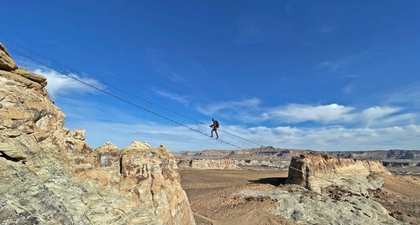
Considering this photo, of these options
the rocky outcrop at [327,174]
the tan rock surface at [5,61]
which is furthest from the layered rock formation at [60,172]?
the rocky outcrop at [327,174]

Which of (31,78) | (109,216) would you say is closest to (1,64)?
(31,78)

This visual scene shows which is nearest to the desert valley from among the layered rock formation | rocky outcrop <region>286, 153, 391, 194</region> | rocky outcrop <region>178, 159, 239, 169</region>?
the layered rock formation

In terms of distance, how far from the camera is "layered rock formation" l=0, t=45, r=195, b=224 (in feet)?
28.1

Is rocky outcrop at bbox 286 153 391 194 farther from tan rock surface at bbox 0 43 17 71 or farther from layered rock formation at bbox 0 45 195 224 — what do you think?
tan rock surface at bbox 0 43 17 71

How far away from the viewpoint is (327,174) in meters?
46.7

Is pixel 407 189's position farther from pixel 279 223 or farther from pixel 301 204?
pixel 279 223

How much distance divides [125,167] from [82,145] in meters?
3.02

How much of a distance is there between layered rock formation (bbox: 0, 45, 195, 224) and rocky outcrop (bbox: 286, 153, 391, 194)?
24815 mm

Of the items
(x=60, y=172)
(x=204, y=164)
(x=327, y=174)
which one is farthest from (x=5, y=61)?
(x=204, y=164)

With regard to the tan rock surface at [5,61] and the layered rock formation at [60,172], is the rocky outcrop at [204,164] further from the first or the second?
the tan rock surface at [5,61]

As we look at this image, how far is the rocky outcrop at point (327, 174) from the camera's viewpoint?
4209cm

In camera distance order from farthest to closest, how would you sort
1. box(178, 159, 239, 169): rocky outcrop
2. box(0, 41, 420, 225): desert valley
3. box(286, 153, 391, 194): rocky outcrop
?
box(178, 159, 239, 169): rocky outcrop
box(286, 153, 391, 194): rocky outcrop
box(0, 41, 420, 225): desert valley

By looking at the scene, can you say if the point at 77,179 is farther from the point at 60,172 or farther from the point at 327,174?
the point at 327,174

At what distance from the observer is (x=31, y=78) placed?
12.1 m
